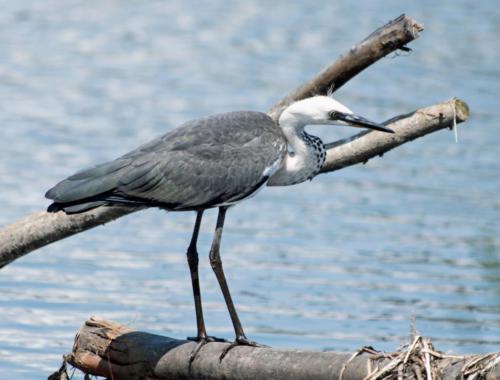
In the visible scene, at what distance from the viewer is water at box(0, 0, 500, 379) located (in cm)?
1082

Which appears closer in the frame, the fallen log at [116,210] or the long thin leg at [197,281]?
the long thin leg at [197,281]

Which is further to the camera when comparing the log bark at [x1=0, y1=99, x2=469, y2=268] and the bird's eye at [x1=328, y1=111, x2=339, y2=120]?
the log bark at [x1=0, y1=99, x2=469, y2=268]

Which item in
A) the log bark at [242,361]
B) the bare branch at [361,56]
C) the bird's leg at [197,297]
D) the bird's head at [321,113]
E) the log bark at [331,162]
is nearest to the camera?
the log bark at [242,361]

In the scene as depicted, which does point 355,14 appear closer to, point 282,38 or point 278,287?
point 282,38

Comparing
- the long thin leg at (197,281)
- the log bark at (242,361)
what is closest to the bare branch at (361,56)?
the long thin leg at (197,281)

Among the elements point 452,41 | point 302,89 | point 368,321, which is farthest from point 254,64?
point 302,89

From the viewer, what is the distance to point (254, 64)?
21.6 m

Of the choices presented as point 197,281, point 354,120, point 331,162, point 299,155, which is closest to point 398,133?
point 331,162

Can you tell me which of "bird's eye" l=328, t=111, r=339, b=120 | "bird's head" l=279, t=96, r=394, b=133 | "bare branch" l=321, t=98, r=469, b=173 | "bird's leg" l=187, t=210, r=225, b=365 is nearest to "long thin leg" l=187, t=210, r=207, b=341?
"bird's leg" l=187, t=210, r=225, b=365

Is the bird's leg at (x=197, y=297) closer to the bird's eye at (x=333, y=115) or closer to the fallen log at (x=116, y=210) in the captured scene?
the fallen log at (x=116, y=210)

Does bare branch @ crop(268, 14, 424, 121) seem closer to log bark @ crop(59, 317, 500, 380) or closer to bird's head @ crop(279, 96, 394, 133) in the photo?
bird's head @ crop(279, 96, 394, 133)

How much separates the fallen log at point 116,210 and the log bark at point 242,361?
960 millimetres

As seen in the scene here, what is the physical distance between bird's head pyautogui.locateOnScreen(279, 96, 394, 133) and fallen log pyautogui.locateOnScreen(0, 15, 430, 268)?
1.98 feet

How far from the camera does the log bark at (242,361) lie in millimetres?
6301
